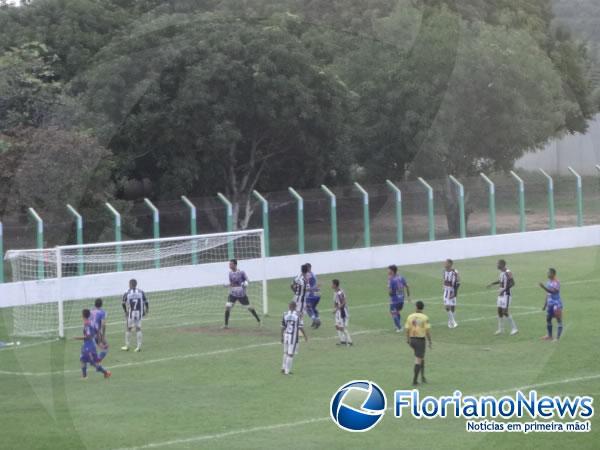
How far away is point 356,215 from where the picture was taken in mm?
42156

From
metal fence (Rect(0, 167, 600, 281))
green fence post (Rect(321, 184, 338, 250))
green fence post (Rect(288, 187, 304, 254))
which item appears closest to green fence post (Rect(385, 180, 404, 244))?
metal fence (Rect(0, 167, 600, 281))

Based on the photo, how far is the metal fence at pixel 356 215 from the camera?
3662 centimetres

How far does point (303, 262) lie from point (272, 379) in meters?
18.1

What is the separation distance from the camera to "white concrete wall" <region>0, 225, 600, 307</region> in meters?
33.8

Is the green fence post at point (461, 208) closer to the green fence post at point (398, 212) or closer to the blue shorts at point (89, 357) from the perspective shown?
the green fence post at point (398, 212)

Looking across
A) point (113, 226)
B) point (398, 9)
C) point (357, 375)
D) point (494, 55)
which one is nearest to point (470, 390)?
point (357, 375)

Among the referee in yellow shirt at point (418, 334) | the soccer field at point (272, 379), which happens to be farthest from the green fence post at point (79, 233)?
the referee in yellow shirt at point (418, 334)

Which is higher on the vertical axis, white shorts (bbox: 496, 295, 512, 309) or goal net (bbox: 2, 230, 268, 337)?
goal net (bbox: 2, 230, 268, 337)

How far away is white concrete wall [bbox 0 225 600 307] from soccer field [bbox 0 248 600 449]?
1.69 meters

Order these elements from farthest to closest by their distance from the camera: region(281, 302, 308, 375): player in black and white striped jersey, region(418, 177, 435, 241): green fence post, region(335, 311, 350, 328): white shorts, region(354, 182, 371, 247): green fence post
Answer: region(418, 177, 435, 241): green fence post
region(354, 182, 371, 247): green fence post
region(335, 311, 350, 328): white shorts
region(281, 302, 308, 375): player in black and white striped jersey

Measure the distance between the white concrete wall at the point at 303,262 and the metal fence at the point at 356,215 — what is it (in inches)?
17.0

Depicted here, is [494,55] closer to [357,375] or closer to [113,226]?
[113,226]

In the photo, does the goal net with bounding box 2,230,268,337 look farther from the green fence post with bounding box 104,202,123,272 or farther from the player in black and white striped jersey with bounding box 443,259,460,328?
the player in black and white striped jersey with bounding box 443,259,460,328

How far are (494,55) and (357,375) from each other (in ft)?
89.6
